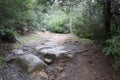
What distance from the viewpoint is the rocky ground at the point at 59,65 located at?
5.41 meters

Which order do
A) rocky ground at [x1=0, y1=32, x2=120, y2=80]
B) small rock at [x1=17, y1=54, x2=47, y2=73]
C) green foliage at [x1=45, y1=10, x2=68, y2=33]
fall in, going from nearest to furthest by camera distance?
1. rocky ground at [x1=0, y1=32, x2=120, y2=80]
2. small rock at [x1=17, y1=54, x2=47, y2=73]
3. green foliage at [x1=45, y1=10, x2=68, y2=33]

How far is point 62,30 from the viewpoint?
16781mm

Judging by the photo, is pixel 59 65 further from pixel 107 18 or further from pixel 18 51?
pixel 107 18

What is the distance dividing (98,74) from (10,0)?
348 centimetres

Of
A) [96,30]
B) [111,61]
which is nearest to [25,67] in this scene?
[111,61]

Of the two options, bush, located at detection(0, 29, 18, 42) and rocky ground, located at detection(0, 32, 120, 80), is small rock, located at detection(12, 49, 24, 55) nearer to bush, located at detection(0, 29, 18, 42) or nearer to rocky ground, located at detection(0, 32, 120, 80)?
rocky ground, located at detection(0, 32, 120, 80)

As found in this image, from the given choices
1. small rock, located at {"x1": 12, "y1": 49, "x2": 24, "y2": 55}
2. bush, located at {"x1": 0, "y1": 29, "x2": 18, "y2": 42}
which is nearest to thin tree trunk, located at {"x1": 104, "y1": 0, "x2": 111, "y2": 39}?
small rock, located at {"x1": 12, "y1": 49, "x2": 24, "y2": 55}

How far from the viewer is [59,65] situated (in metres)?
6.15

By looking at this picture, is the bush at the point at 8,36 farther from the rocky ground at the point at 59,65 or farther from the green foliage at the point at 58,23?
the green foliage at the point at 58,23

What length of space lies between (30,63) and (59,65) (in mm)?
984

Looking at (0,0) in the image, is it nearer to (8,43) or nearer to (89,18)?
(8,43)

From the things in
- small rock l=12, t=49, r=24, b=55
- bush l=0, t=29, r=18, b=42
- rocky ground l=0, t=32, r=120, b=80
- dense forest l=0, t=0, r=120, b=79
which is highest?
dense forest l=0, t=0, r=120, b=79

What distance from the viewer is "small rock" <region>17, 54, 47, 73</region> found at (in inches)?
225

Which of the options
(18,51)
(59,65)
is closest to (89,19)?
(59,65)
